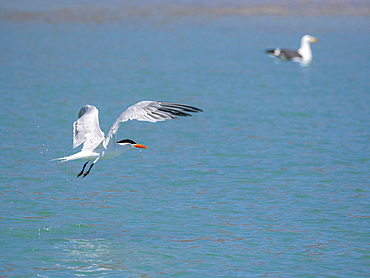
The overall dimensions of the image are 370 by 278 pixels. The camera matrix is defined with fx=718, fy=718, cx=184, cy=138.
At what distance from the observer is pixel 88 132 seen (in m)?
10.2

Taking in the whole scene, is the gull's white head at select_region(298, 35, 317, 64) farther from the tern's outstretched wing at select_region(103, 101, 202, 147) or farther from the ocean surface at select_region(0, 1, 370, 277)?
the tern's outstretched wing at select_region(103, 101, 202, 147)

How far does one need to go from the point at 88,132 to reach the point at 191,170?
3.44m

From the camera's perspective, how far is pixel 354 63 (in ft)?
89.4

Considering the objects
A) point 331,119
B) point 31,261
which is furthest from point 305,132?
point 31,261

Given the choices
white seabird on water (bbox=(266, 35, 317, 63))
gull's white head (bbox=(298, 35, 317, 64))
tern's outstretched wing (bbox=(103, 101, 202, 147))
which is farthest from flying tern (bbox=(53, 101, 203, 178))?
gull's white head (bbox=(298, 35, 317, 64))

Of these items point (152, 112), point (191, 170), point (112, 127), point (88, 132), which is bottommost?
point (191, 170)

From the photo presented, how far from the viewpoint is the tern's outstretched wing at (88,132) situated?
32.6ft

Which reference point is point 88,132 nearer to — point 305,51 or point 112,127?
point 112,127

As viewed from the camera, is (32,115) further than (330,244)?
Yes

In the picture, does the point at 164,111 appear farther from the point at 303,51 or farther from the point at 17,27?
the point at 17,27

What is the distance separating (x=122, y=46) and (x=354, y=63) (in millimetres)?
10016

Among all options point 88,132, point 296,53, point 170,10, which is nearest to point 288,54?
point 296,53

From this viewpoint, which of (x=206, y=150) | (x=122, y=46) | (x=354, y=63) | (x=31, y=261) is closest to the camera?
(x=31, y=261)

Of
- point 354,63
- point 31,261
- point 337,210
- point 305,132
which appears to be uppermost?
point 354,63
